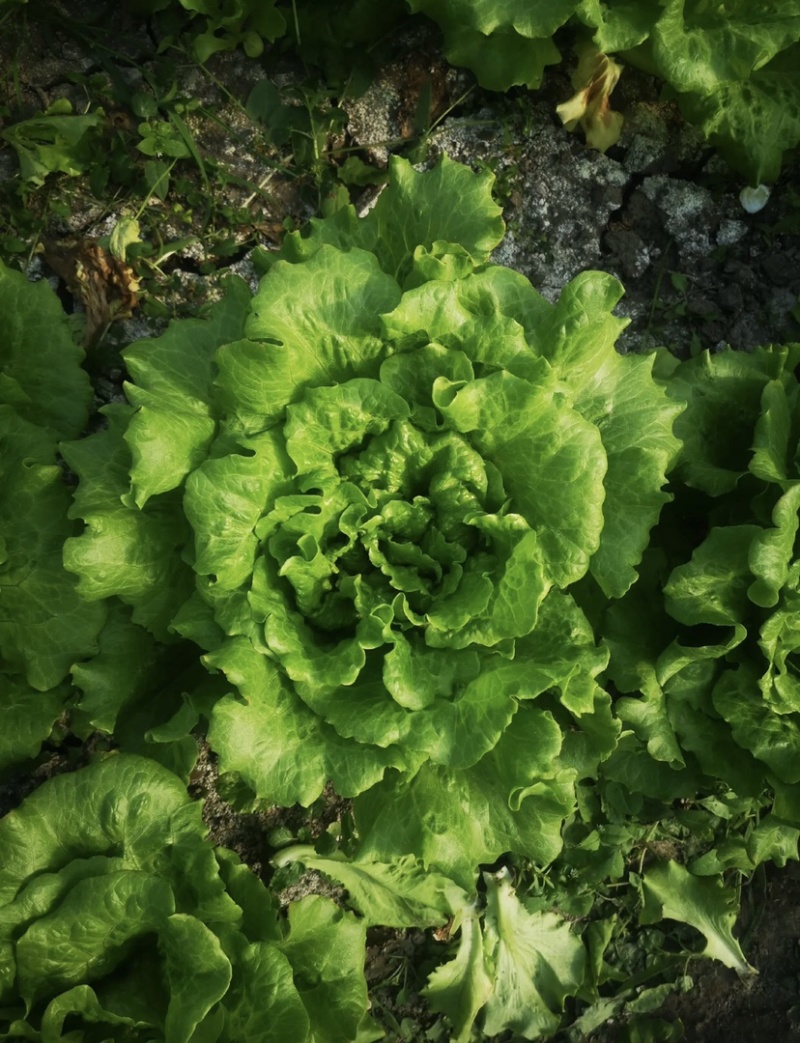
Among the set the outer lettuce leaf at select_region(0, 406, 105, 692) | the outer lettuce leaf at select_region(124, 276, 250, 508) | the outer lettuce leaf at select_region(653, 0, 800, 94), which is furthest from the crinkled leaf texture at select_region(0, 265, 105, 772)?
the outer lettuce leaf at select_region(653, 0, 800, 94)

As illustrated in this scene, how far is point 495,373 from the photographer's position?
224cm

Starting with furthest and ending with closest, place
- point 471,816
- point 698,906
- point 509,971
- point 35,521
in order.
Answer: point 698,906 < point 509,971 < point 35,521 < point 471,816

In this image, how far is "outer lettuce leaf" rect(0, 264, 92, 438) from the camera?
278 cm

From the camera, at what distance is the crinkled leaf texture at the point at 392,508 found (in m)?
2.25

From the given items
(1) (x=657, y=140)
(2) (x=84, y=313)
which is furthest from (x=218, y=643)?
(1) (x=657, y=140)

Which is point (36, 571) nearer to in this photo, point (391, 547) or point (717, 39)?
point (391, 547)

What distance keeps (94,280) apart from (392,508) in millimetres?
1558

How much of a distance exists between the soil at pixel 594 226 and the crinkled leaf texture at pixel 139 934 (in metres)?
0.76

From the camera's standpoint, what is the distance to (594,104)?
136 inches

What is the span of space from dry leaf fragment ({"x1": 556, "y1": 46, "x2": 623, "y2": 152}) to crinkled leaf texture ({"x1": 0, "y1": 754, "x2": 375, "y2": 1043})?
253 cm

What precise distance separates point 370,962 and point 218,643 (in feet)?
5.47

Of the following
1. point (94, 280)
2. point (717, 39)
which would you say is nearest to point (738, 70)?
point (717, 39)

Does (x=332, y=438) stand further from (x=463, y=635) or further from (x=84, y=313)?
(x=84, y=313)

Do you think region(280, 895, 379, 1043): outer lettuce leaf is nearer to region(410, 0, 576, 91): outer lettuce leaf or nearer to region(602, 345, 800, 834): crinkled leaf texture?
region(602, 345, 800, 834): crinkled leaf texture
